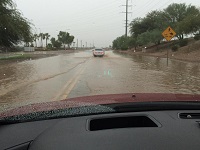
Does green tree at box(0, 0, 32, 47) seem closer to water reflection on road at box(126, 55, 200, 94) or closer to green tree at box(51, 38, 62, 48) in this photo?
water reflection on road at box(126, 55, 200, 94)

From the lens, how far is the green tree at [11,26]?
31.6 metres

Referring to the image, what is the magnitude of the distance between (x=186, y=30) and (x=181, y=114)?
161 ft

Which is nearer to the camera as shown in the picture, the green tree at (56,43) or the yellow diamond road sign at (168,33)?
the yellow diamond road sign at (168,33)

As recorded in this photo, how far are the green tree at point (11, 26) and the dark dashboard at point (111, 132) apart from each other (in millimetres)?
30449

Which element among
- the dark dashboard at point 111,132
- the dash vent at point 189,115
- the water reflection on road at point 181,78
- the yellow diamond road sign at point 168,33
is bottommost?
the water reflection on road at point 181,78

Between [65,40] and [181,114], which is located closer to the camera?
[181,114]

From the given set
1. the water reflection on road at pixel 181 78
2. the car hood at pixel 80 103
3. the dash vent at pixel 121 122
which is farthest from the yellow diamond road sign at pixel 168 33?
the dash vent at pixel 121 122

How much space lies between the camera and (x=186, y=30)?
4934cm

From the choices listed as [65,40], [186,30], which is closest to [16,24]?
[186,30]

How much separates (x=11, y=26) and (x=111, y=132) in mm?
31091

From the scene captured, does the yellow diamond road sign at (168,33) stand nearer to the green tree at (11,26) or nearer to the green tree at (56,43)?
the green tree at (11,26)

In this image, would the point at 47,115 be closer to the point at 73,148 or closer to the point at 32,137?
the point at 32,137

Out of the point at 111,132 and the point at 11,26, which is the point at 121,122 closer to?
the point at 111,132

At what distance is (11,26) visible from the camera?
31.5 m
